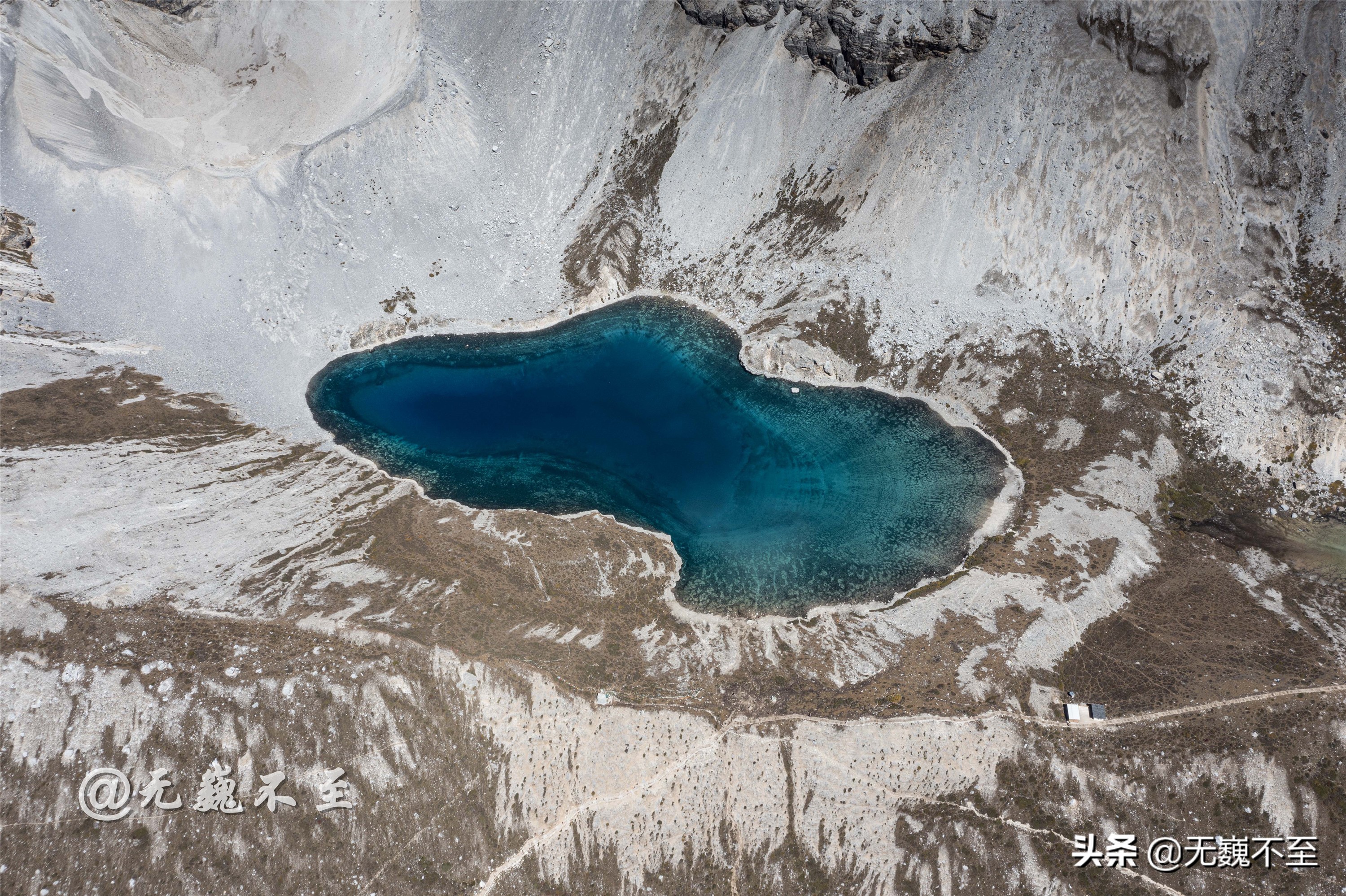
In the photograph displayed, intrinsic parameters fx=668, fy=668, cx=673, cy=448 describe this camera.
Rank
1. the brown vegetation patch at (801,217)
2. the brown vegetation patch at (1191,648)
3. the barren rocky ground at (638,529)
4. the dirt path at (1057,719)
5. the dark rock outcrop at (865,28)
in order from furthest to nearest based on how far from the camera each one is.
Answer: the brown vegetation patch at (801,217) → the dark rock outcrop at (865,28) → the brown vegetation patch at (1191,648) → the dirt path at (1057,719) → the barren rocky ground at (638,529)

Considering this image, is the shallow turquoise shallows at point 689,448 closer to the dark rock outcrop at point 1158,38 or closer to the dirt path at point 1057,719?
the dirt path at point 1057,719

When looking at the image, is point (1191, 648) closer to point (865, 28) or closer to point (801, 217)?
point (801, 217)

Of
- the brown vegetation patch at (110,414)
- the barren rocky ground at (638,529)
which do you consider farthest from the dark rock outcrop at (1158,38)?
the brown vegetation patch at (110,414)

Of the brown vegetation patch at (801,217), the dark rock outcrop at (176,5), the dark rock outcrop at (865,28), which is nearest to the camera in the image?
the dark rock outcrop at (865,28)

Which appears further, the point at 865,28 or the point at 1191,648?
the point at 865,28

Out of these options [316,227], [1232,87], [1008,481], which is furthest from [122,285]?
[1232,87]

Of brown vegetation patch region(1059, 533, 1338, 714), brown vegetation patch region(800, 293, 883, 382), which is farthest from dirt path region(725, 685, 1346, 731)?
brown vegetation patch region(800, 293, 883, 382)

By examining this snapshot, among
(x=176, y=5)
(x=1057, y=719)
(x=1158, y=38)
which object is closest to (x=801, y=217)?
(x=1158, y=38)
